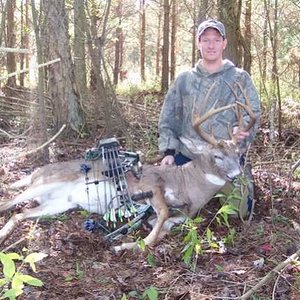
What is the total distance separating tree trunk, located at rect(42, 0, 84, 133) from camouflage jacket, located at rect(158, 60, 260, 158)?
92.4 inches

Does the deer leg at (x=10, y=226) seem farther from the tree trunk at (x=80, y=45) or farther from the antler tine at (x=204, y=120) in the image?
the tree trunk at (x=80, y=45)

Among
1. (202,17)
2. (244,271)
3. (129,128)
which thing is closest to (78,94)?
(129,128)

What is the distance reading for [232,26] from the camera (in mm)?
8258

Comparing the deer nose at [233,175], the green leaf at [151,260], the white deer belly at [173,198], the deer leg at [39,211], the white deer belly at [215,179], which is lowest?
the green leaf at [151,260]

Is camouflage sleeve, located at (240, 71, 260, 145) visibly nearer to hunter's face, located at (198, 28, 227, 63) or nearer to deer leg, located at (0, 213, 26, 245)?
hunter's face, located at (198, 28, 227, 63)

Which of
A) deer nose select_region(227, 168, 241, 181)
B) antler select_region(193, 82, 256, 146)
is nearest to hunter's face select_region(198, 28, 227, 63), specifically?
antler select_region(193, 82, 256, 146)

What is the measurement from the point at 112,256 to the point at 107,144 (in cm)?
134

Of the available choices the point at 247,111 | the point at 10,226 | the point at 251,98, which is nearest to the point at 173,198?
the point at 247,111

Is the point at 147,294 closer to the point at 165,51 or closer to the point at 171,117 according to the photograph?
the point at 171,117

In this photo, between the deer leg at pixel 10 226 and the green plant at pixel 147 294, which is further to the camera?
the deer leg at pixel 10 226

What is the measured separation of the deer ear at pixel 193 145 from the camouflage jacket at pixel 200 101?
32 mm

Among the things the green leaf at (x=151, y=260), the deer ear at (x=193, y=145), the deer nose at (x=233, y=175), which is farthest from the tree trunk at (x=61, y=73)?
the green leaf at (x=151, y=260)

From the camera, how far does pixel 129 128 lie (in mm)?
7828

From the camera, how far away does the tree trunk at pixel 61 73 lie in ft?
23.5
